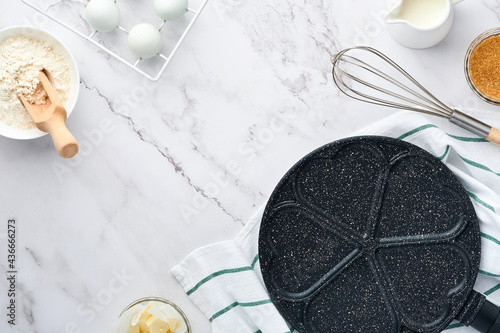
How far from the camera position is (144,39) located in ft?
2.98

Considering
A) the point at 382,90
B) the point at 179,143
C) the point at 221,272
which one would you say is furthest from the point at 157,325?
the point at 382,90

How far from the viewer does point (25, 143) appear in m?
0.99

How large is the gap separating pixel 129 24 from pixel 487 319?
2.82 ft

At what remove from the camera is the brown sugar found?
0.96 metres

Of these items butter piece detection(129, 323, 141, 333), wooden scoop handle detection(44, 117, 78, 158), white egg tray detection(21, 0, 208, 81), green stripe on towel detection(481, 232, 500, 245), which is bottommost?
butter piece detection(129, 323, 141, 333)

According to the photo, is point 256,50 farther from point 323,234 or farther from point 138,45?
point 323,234

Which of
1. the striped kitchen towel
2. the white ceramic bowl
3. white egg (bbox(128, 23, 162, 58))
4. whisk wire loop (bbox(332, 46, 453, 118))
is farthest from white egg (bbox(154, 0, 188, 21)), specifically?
the striped kitchen towel

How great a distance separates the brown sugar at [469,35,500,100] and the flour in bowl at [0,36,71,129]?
0.76 m

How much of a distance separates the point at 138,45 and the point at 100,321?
21.6 inches

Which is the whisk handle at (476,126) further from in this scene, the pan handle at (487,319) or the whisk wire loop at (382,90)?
the pan handle at (487,319)

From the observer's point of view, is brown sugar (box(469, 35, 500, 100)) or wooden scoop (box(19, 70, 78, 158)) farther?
brown sugar (box(469, 35, 500, 100))

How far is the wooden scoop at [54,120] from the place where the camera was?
854 millimetres

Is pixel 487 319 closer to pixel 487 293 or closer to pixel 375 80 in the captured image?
pixel 487 293

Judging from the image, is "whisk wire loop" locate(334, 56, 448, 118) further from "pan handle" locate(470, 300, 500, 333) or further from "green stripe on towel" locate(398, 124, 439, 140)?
"pan handle" locate(470, 300, 500, 333)
